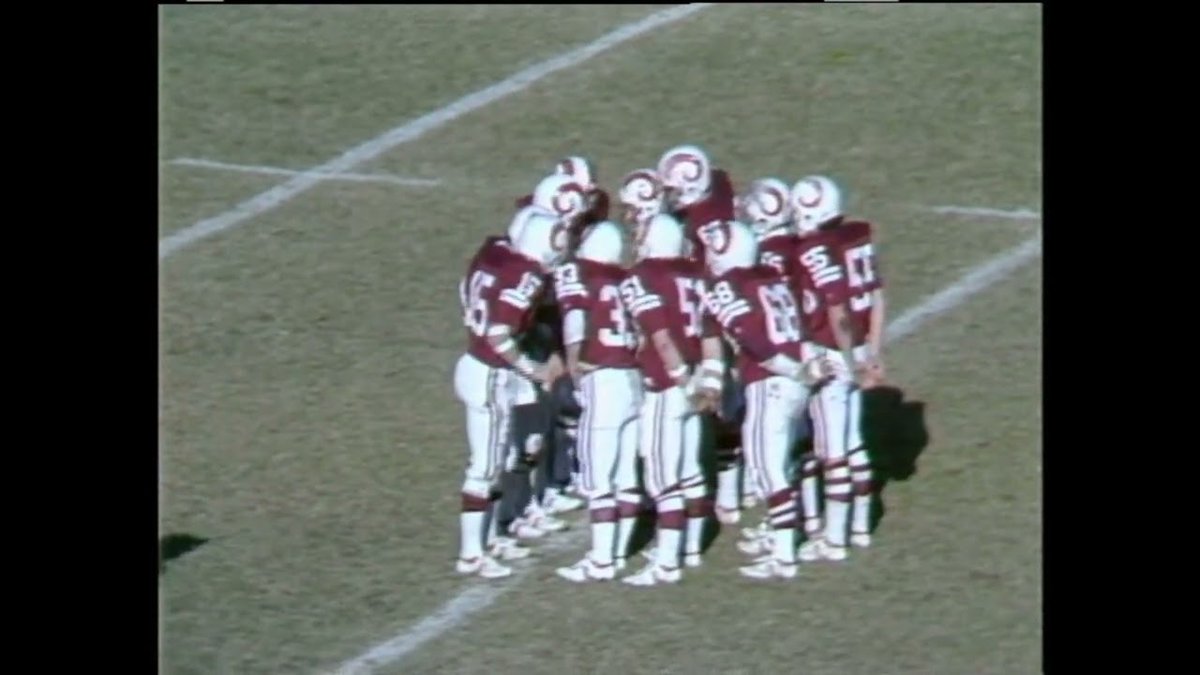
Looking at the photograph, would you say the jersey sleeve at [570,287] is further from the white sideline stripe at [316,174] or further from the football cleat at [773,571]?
the white sideline stripe at [316,174]

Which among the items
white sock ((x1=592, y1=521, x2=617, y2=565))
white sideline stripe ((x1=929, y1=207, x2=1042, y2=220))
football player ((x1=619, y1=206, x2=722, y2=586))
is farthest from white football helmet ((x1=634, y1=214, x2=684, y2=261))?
white sideline stripe ((x1=929, y1=207, x2=1042, y2=220))

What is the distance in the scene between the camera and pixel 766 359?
587 inches

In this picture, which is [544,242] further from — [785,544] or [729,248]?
[785,544]

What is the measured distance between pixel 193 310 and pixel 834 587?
5.14m

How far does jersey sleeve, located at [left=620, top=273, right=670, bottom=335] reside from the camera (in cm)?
1469

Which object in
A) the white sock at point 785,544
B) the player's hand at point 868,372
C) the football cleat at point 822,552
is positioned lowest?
the football cleat at point 822,552

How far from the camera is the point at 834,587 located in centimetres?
1529

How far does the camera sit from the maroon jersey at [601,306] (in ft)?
48.5

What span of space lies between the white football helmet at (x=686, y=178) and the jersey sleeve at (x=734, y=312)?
2.50 ft

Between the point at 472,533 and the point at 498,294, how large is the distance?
1.23m

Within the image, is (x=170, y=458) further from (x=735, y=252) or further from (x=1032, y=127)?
(x=1032, y=127)

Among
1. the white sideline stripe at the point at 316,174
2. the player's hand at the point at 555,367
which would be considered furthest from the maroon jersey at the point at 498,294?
the white sideline stripe at the point at 316,174

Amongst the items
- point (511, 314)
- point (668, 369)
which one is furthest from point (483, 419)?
point (668, 369)

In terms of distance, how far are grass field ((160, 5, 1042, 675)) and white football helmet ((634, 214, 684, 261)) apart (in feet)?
5.15
